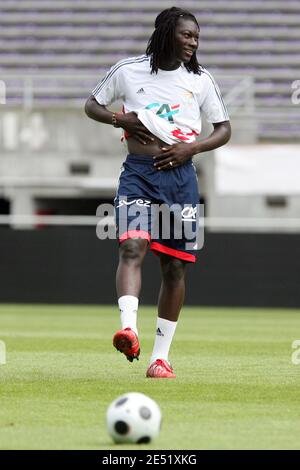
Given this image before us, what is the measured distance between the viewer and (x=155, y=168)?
6.88 metres

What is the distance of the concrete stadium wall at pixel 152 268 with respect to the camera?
17.9 meters

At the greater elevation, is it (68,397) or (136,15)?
(136,15)

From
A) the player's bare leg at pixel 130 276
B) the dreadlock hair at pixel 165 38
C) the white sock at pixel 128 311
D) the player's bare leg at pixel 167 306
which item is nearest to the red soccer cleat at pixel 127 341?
the white sock at pixel 128 311

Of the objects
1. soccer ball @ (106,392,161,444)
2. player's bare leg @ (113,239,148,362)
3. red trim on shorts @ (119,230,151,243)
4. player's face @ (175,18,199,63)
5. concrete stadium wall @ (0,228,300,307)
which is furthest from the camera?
concrete stadium wall @ (0,228,300,307)

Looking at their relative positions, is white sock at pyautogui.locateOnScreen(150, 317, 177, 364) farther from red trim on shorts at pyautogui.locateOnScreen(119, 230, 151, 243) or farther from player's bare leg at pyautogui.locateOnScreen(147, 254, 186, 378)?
A: red trim on shorts at pyautogui.locateOnScreen(119, 230, 151, 243)

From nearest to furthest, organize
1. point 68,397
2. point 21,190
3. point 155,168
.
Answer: point 68,397, point 155,168, point 21,190

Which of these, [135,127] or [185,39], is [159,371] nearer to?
[135,127]

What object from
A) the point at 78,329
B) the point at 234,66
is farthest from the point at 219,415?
the point at 234,66

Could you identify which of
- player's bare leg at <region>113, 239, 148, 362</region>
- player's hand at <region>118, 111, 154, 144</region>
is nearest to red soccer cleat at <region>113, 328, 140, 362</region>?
player's bare leg at <region>113, 239, 148, 362</region>

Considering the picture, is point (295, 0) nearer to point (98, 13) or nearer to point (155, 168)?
point (98, 13)

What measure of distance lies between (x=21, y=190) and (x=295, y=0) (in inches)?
291

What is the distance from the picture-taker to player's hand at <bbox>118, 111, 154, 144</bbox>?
22.6 ft

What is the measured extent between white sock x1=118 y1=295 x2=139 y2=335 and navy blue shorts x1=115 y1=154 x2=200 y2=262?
A: 1.19ft

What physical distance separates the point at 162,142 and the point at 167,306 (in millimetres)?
975
